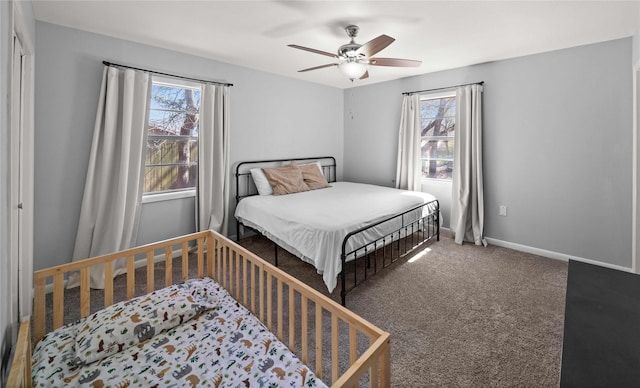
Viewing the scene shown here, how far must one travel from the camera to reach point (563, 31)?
2.70 metres

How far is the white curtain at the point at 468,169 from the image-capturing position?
3.71 metres

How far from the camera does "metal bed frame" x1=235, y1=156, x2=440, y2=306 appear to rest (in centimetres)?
253

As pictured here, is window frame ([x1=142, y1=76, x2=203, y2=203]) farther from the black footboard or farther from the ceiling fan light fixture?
the black footboard

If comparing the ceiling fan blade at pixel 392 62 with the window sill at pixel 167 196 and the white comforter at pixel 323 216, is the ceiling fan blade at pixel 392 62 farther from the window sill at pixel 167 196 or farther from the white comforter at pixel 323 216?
the window sill at pixel 167 196

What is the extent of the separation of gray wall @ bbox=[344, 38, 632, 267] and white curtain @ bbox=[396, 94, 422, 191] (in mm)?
387

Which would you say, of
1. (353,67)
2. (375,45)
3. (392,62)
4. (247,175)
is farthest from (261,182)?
(375,45)

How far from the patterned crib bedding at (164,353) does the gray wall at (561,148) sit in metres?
3.37

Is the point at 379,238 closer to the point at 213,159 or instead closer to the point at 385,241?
the point at 385,241

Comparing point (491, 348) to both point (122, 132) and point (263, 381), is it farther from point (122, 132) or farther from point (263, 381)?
point (122, 132)

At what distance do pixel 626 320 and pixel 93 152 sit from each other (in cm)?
349

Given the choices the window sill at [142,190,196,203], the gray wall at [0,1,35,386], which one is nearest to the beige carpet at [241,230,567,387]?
the window sill at [142,190,196,203]

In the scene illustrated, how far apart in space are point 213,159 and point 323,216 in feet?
5.40

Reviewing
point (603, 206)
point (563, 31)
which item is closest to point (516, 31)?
point (563, 31)

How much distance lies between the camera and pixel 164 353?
1.42m
